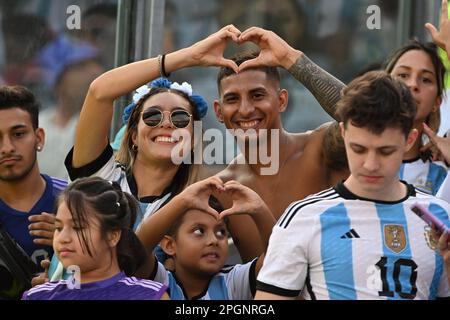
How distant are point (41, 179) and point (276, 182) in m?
1.01

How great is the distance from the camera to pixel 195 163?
446 centimetres

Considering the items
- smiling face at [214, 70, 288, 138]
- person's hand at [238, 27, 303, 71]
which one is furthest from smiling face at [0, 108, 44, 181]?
person's hand at [238, 27, 303, 71]

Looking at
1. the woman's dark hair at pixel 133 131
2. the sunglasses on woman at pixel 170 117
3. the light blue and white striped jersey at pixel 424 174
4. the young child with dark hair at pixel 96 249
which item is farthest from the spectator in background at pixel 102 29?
the light blue and white striped jersey at pixel 424 174

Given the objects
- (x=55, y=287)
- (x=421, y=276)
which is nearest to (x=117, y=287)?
(x=55, y=287)

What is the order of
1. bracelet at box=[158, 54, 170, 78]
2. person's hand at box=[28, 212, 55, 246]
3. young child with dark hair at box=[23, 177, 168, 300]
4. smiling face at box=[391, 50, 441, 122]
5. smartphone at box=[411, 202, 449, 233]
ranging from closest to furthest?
smartphone at box=[411, 202, 449, 233] → young child with dark hair at box=[23, 177, 168, 300] → person's hand at box=[28, 212, 55, 246] → bracelet at box=[158, 54, 170, 78] → smiling face at box=[391, 50, 441, 122]

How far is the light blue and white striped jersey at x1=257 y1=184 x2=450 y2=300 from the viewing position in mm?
3404

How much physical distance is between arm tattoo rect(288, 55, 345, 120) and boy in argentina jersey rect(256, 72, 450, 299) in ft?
2.68

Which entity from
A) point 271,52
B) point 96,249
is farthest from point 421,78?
point 96,249

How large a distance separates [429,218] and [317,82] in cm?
117

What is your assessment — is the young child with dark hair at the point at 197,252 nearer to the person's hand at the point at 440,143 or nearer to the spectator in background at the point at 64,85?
the person's hand at the point at 440,143

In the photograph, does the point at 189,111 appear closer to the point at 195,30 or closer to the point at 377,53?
the point at 195,30

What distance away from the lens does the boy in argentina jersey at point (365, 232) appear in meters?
3.41

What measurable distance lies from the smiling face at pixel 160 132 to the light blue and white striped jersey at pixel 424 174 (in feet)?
3.00

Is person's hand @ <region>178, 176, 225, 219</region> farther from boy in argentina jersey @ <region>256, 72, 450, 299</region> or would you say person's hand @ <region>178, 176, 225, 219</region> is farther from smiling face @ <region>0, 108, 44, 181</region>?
smiling face @ <region>0, 108, 44, 181</region>
